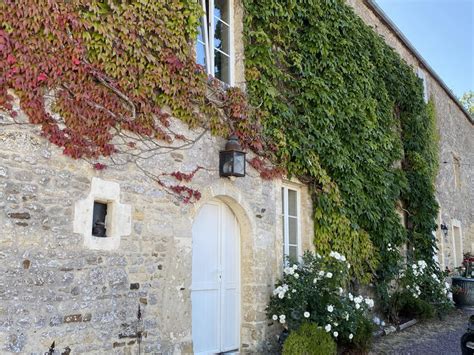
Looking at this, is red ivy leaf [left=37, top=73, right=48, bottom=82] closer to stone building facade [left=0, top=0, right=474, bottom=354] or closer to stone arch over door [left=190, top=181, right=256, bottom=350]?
stone building facade [left=0, top=0, right=474, bottom=354]

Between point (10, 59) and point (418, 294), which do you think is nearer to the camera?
point (10, 59)

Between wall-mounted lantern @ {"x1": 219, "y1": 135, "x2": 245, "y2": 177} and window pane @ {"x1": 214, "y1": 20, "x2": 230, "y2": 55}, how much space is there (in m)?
1.50

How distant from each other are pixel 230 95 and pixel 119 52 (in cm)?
167

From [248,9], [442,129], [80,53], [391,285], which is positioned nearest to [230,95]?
[248,9]

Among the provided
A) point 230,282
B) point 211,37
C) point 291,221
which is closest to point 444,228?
point 291,221

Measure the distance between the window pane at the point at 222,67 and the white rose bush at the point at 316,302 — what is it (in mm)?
2695

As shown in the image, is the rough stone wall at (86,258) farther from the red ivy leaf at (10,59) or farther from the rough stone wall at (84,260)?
the red ivy leaf at (10,59)

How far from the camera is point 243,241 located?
559cm

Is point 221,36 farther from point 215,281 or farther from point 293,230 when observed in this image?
point 215,281

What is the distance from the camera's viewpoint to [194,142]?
491 centimetres

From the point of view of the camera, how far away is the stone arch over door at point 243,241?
533 centimetres

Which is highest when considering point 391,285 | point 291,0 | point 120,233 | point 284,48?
point 291,0

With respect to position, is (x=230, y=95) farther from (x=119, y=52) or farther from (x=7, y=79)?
(x=7, y=79)

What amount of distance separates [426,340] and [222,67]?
5.22m
